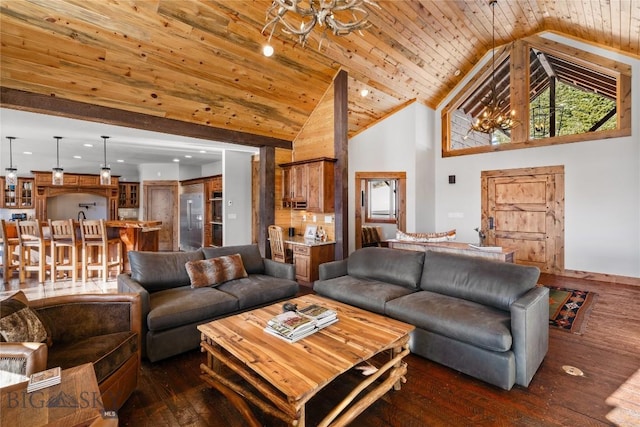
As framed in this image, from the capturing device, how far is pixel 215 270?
3391mm

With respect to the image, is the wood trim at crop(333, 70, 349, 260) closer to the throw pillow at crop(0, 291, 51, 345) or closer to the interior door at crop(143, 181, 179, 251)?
the throw pillow at crop(0, 291, 51, 345)

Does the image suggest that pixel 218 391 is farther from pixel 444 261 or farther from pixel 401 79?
pixel 401 79

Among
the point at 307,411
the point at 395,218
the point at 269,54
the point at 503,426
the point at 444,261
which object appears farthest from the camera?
the point at 395,218

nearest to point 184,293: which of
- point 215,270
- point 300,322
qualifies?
point 215,270

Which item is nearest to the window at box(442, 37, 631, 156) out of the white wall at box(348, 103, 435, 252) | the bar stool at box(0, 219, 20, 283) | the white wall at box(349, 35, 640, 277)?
the white wall at box(349, 35, 640, 277)

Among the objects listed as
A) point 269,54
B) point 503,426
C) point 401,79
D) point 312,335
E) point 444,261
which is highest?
point 401,79

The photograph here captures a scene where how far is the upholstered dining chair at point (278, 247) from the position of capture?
5469 mm

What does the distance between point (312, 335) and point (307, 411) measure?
18.6 inches

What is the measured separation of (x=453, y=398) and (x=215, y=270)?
8.39 feet

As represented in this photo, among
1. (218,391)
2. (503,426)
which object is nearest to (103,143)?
(218,391)

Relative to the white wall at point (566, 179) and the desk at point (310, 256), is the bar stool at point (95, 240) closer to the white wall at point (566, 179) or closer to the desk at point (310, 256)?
the desk at point (310, 256)

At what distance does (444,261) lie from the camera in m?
3.17

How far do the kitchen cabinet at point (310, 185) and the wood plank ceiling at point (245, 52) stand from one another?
2.92ft

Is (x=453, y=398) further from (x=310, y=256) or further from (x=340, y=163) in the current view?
(x=340, y=163)
